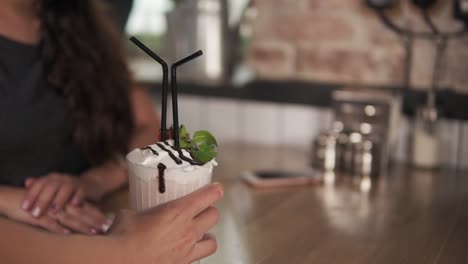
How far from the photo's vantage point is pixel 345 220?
1194 millimetres

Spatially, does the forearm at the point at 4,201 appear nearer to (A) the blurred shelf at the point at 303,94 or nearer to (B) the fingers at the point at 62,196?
(B) the fingers at the point at 62,196

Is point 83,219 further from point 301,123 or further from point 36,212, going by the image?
point 301,123

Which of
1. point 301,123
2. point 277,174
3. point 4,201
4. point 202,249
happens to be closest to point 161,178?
point 202,249

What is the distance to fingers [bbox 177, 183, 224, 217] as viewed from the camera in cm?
80

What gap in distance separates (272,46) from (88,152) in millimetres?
753

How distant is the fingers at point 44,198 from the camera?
1.11 meters

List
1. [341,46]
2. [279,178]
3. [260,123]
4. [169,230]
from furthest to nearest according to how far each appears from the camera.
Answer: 1. [260,123]
2. [341,46]
3. [279,178]
4. [169,230]

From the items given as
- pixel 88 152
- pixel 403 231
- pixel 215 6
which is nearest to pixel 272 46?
pixel 215 6

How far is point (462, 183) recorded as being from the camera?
1.52 m

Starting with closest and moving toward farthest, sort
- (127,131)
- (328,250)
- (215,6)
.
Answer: (328,250), (127,131), (215,6)

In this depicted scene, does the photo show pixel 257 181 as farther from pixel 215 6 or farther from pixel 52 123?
pixel 215 6

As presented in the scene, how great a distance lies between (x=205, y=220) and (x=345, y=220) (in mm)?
464

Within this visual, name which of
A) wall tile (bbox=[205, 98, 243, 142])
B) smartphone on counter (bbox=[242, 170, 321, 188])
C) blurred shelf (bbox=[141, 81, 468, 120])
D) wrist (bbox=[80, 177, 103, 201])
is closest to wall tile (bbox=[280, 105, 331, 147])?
blurred shelf (bbox=[141, 81, 468, 120])

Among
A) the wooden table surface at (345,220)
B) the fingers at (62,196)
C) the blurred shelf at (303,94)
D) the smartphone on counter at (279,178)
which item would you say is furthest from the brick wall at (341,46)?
the fingers at (62,196)
